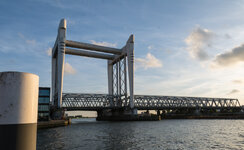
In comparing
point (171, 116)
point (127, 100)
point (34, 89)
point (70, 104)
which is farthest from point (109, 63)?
point (34, 89)

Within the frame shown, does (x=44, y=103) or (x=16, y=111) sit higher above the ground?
(x=16, y=111)

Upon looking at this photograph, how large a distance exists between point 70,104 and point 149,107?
40.4 metres

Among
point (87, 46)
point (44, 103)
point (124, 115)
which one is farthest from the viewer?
point (124, 115)

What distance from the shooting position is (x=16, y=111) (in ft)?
A: 10.9

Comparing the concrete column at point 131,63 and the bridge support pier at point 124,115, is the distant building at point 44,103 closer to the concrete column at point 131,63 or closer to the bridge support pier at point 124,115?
the concrete column at point 131,63

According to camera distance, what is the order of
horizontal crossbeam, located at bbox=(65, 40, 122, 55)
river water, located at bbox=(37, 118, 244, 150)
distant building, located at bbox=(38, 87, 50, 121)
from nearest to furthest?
river water, located at bbox=(37, 118, 244, 150)
distant building, located at bbox=(38, 87, 50, 121)
horizontal crossbeam, located at bbox=(65, 40, 122, 55)

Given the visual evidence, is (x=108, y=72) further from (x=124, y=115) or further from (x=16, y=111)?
(x=16, y=111)

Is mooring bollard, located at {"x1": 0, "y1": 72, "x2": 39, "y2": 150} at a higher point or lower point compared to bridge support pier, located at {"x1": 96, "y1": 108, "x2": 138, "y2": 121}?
higher

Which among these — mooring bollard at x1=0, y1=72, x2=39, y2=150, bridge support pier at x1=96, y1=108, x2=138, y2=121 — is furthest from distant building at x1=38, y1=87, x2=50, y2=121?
mooring bollard at x1=0, y1=72, x2=39, y2=150

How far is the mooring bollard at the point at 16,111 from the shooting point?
3.26 m

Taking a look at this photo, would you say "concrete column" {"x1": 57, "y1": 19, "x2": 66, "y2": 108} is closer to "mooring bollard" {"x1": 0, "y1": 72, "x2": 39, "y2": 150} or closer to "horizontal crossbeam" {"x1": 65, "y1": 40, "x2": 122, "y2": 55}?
"horizontal crossbeam" {"x1": 65, "y1": 40, "x2": 122, "y2": 55}

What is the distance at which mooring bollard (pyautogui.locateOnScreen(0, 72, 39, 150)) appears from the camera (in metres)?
3.26

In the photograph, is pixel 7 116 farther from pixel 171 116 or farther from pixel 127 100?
pixel 171 116

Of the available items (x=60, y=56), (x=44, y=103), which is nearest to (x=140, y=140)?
(x=44, y=103)
